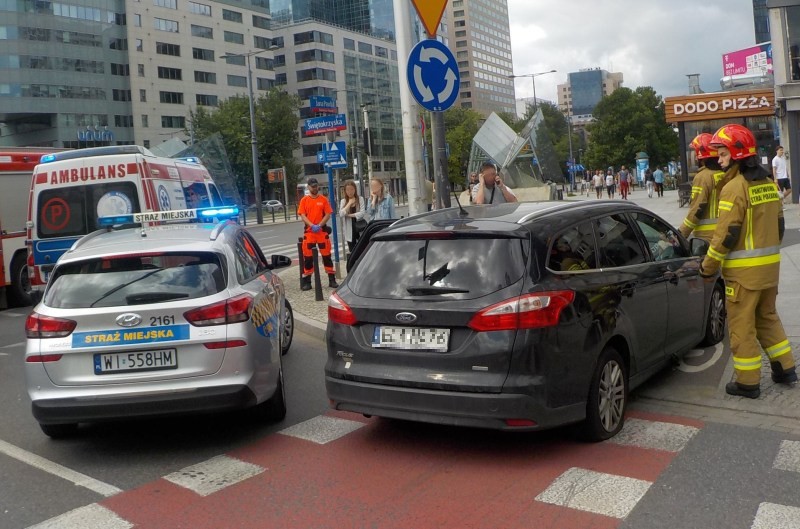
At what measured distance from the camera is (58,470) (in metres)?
5.26

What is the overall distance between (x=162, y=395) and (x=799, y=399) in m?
4.52

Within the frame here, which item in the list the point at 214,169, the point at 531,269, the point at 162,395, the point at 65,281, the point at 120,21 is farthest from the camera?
the point at 120,21

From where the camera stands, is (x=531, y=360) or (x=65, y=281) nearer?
(x=531, y=360)

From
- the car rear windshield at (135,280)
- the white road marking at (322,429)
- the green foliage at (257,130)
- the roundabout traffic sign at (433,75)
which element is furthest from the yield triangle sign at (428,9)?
the green foliage at (257,130)

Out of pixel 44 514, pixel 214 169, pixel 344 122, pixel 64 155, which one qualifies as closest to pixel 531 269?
pixel 44 514

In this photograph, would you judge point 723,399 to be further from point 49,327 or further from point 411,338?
point 49,327

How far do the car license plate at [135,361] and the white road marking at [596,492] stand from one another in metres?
2.53

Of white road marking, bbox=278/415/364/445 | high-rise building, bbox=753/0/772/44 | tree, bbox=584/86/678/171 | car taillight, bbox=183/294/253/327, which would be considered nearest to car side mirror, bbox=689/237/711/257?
white road marking, bbox=278/415/364/445

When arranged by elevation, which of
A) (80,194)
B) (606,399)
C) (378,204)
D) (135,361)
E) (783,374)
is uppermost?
(80,194)

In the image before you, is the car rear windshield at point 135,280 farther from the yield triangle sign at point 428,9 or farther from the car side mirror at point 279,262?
the yield triangle sign at point 428,9

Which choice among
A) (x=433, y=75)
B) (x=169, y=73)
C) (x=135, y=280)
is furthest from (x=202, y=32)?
(x=135, y=280)

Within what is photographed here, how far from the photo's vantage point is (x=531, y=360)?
4.65 meters

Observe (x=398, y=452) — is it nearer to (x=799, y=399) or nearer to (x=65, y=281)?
(x=65, y=281)

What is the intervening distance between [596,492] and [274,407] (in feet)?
8.54
